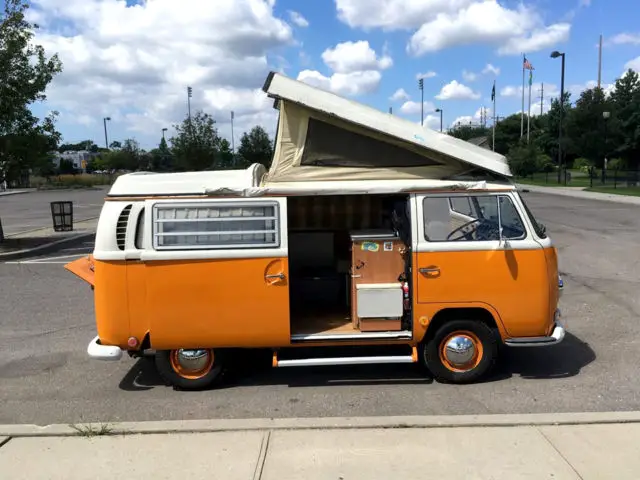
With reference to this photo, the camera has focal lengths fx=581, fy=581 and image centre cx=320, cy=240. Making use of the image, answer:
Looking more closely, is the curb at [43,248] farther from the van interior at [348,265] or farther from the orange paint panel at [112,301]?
the orange paint panel at [112,301]

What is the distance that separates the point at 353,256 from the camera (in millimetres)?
5398

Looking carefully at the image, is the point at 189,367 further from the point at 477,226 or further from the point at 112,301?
the point at 477,226

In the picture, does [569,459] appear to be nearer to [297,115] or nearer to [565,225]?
[297,115]

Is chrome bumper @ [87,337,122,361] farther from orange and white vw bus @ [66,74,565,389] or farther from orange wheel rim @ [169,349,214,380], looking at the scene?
orange wheel rim @ [169,349,214,380]

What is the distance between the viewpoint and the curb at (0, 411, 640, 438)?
438 centimetres

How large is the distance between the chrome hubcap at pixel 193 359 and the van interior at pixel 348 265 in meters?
0.86

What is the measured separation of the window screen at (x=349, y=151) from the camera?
538 centimetres

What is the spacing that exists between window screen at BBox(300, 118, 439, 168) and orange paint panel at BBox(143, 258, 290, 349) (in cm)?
107

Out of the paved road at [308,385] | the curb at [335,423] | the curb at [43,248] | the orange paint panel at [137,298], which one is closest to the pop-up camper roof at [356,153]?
the orange paint panel at [137,298]

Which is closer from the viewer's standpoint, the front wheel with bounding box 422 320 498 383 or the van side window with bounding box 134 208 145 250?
the van side window with bounding box 134 208 145 250

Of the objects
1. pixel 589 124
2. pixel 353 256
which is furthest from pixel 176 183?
pixel 589 124

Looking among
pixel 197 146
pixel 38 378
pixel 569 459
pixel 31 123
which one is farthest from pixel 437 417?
pixel 197 146

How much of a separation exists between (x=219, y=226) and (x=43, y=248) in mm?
11312

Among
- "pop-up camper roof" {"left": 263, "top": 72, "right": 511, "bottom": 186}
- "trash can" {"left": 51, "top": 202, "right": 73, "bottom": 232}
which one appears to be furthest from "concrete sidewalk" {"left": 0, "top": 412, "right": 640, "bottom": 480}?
"trash can" {"left": 51, "top": 202, "right": 73, "bottom": 232}
